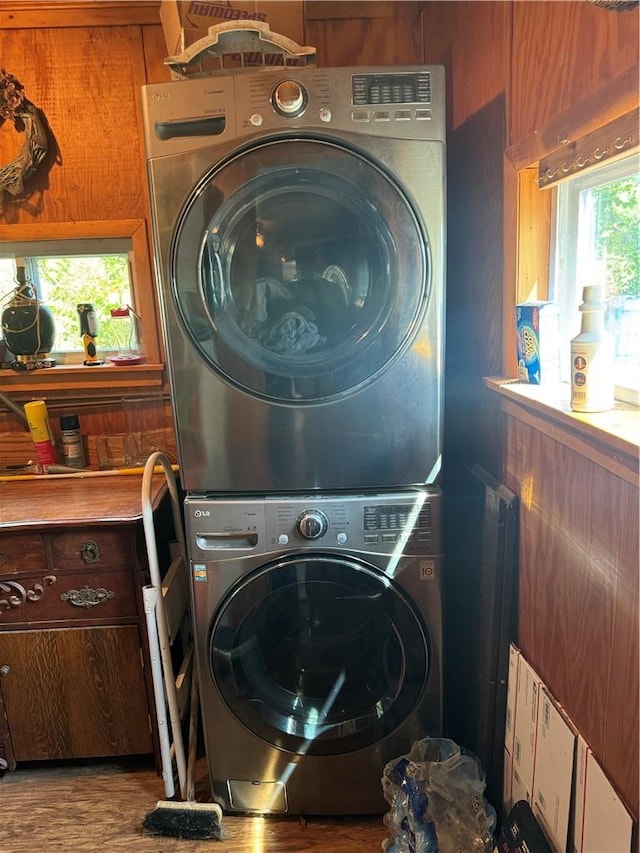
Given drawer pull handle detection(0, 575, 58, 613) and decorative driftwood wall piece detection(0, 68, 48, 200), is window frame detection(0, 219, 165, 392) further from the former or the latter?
drawer pull handle detection(0, 575, 58, 613)

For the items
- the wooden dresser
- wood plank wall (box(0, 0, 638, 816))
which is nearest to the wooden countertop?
the wooden dresser

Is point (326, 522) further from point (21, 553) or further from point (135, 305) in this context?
point (135, 305)

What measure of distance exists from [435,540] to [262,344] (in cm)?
63

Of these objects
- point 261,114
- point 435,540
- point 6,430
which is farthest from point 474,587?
point 6,430

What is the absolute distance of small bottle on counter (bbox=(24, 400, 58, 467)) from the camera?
80.6 inches

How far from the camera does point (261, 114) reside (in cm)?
131

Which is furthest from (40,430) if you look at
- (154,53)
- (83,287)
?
(154,53)

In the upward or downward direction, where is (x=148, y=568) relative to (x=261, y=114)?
downward

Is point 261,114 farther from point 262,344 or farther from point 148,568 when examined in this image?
point 148,568

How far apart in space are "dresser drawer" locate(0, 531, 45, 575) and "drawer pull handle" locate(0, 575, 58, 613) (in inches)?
1.5

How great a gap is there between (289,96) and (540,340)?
0.75 m

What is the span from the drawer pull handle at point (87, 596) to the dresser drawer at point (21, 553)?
111mm

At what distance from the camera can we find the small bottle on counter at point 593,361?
1.03 metres

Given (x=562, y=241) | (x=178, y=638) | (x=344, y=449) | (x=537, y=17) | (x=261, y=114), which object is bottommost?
(x=178, y=638)
